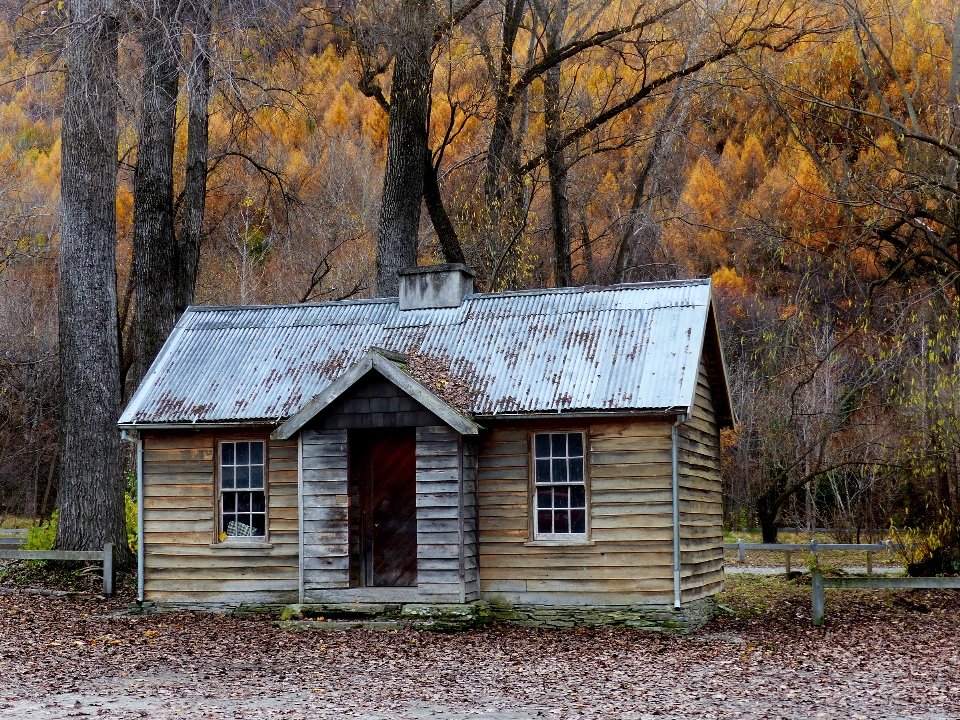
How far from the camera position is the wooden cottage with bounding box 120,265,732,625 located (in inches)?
576

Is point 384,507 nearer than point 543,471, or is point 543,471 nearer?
point 543,471

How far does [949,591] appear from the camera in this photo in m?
18.0

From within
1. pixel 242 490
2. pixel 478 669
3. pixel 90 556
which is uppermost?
pixel 242 490

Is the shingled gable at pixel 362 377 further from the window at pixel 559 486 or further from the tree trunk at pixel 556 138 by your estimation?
the tree trunk at pixel 556 138

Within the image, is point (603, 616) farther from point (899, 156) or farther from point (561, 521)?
point (899, 156)

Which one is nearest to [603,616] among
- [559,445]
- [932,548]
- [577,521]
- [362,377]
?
[577,521]

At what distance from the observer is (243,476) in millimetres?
16188

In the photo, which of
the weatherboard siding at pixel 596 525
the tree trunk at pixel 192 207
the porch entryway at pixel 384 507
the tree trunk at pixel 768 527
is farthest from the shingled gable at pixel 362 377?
the tree trunk at pixel 768 527

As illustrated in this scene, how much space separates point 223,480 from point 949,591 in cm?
1169

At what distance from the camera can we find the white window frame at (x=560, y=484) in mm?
14883

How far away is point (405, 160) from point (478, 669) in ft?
40.8

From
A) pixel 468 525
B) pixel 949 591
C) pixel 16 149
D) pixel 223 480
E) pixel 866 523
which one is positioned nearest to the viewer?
pixel 468 525

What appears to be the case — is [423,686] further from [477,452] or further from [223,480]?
[223,480]

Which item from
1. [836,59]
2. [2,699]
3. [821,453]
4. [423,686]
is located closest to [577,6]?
[836,59]
